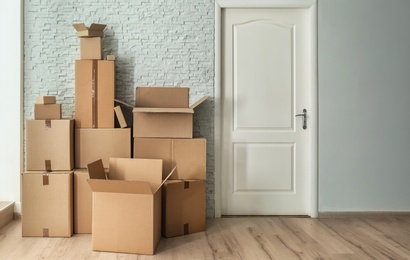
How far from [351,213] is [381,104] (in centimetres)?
101

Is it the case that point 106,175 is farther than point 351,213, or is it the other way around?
point 351,213

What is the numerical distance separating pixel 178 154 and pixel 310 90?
4.42ft

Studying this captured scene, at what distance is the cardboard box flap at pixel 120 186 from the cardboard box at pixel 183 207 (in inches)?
17.8

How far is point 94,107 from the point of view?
3.95m

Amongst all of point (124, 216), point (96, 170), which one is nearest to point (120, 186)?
point (124, 216)

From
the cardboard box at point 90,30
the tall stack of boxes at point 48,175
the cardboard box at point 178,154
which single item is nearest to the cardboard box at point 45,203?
the tall stack of boxes at point 48,175

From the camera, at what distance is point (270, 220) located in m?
4.22

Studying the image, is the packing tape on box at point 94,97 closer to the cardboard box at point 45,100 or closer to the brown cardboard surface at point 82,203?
the cardboard box at point 45,100

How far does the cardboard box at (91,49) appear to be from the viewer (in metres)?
3.98

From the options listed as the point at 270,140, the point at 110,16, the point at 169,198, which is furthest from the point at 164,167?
the point at 110,16

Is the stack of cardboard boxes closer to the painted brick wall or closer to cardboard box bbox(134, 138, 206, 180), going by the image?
cardboard box bbox(134, 138, 206, 180)

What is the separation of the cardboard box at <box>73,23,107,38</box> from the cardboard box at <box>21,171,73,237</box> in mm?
1166

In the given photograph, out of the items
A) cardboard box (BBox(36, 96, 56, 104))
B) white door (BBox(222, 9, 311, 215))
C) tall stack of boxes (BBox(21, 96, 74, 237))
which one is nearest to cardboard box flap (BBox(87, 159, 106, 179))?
tall stack of boxes (BBox(21, 96, 74, 237))

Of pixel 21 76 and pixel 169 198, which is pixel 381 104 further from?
pixel 21 76
